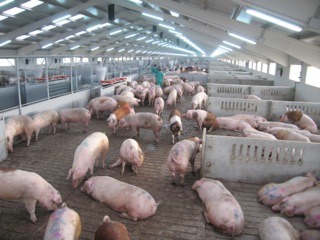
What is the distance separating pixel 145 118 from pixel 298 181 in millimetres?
3115

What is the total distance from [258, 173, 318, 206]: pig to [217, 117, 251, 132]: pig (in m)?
2.32

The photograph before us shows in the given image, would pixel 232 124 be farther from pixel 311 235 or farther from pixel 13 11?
pixel 13 11

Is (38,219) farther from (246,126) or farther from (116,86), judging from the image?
(116,86)

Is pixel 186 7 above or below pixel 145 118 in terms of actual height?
above

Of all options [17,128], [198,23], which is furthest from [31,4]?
[17,128]

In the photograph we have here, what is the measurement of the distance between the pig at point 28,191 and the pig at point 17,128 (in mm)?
1852

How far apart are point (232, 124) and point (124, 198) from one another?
3569 millimetres

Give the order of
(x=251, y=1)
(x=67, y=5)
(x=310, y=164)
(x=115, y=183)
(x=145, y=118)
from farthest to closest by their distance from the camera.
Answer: (x=67, y=5) < (x=145, y=118) < (x=251, y=1) < (x=310, y=164) < (x=115, y=183)

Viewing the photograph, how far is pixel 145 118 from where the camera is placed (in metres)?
5.62

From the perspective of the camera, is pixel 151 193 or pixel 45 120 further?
pixel 45 120

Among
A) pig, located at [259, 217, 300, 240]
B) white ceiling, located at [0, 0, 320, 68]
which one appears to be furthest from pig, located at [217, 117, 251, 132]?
pig, located at [259, 217, 300, 240]

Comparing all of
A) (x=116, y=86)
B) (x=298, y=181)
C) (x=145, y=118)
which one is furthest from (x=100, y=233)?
(x=116, y=86)

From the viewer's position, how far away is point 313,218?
277 cm

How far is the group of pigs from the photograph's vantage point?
98.0 inches
